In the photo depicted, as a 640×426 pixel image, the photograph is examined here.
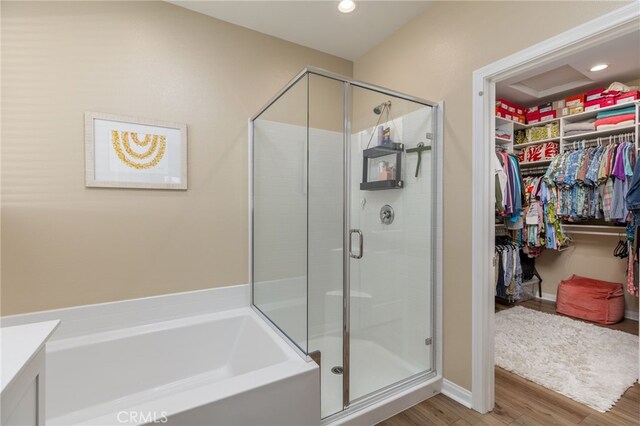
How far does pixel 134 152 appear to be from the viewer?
1.99 m

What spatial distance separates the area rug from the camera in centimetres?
200

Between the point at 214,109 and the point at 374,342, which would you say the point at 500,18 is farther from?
the point at 374,342

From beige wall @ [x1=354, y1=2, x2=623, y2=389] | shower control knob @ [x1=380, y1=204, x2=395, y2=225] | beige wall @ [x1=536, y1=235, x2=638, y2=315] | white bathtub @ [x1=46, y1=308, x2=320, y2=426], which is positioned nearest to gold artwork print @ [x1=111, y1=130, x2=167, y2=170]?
white bathtub @ [x1=46, y1=308, x2=320, y2=426]

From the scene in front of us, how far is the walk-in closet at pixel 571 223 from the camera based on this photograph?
238 centimetres

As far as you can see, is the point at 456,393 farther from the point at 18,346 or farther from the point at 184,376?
the point at 18,346

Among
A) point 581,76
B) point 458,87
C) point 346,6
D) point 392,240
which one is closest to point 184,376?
point 392,240

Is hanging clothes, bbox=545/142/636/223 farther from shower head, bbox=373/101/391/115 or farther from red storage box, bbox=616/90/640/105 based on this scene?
shower head, bbox=373/101/391/115

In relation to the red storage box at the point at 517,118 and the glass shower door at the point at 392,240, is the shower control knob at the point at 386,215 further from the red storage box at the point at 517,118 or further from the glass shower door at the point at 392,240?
the red storage box at the point at 517,118

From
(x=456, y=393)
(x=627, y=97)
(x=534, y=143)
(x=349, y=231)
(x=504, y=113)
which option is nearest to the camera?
(x=349, y=231)

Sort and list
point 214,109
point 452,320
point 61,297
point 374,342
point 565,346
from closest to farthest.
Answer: point 61,297 < point 452,320 < point 374,342 < point 214,109 < point 565,346

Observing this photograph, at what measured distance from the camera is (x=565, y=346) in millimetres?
2578

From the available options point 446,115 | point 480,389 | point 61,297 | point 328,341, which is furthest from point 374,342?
point 61,297

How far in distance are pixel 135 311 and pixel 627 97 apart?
186 inches

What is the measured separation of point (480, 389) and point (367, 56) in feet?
8.80
